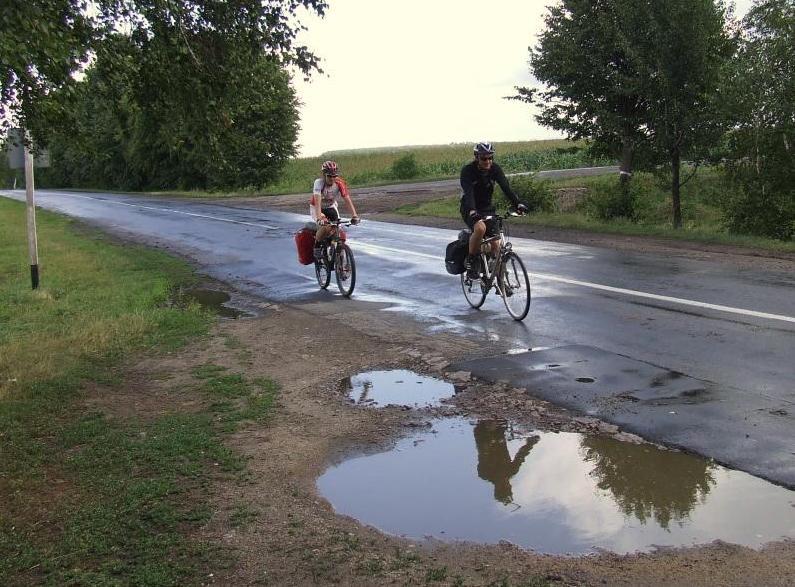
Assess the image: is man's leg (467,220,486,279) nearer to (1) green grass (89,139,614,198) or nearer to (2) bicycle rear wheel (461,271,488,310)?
(2) bicycle rear wheel (461,271,488,310)

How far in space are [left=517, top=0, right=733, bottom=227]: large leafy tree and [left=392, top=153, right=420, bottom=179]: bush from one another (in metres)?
28.0

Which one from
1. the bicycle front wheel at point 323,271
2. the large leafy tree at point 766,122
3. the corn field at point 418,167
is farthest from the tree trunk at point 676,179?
the corn field at point 418,167

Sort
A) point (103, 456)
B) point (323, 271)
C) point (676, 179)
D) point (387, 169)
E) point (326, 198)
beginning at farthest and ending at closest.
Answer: point (387, 169), point (676, 179), point (323, 271), point (326, 198), point (103, 456)

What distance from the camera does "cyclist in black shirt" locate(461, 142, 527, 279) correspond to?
9242 mm

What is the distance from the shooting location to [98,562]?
3.75 meters

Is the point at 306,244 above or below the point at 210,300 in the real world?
above

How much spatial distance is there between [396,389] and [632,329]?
3.08 m

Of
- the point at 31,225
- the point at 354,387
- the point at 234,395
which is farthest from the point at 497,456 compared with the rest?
the point at 31,225

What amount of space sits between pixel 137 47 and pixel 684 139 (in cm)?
1502

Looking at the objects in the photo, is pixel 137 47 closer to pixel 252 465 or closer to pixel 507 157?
pixel 252 465

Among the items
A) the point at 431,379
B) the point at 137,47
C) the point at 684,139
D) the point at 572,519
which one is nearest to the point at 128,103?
the point at 137,47

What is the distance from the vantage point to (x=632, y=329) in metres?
8.39

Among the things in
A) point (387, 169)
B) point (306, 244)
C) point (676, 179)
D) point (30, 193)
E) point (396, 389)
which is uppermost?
point (387, 169)

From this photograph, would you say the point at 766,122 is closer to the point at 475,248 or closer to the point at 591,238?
the point at 591,238
